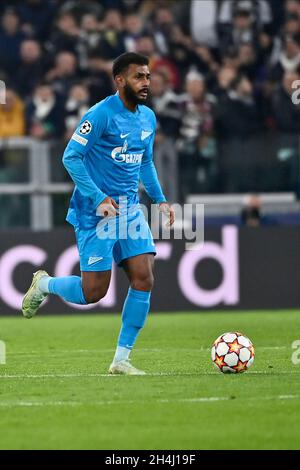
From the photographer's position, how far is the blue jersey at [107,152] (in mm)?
9336

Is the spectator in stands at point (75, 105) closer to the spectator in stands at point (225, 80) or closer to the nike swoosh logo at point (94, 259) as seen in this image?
the spectator in stands at point (225, 80)

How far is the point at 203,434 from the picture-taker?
6652 mm

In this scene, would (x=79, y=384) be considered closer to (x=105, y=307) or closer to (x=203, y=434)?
(x=203, y=434)

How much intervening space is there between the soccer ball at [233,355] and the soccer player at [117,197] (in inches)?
25.1

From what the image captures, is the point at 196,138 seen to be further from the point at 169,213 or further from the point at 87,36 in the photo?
the point at 169,213

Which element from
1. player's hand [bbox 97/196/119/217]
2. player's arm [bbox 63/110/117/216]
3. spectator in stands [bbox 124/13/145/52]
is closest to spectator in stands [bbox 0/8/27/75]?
spectator in stands [bbox 124/13/145/52]

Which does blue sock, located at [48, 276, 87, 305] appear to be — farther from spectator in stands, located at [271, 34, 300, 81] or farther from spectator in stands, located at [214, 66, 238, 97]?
spectator in stands, located at [271, 34, 300, 81]

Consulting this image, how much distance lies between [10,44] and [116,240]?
10572 mm

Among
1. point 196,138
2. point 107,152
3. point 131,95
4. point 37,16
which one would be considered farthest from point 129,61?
point 37,16

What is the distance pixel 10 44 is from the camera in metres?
19.3

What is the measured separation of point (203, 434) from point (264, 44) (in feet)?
41.2

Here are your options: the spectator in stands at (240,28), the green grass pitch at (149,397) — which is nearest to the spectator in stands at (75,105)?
the spectator in stands at (240,28)
